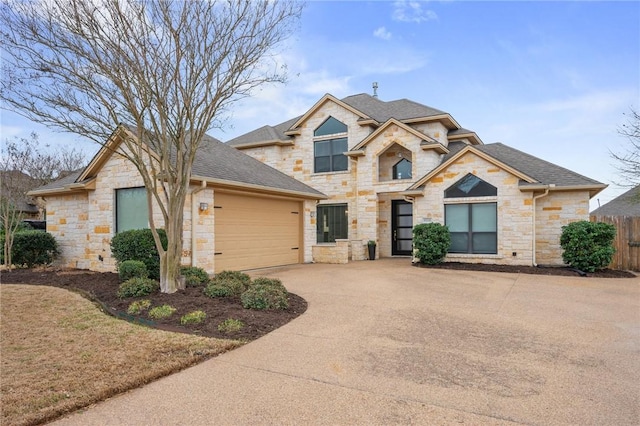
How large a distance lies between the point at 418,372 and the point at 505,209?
10288mm

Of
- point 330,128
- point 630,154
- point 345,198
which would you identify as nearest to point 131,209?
point 345,198

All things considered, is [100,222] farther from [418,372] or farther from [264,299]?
[418,372]

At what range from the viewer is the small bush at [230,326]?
569 cm

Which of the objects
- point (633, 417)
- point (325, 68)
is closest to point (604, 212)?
point (325, 68)

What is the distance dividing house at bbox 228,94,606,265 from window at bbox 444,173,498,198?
32 millimetres

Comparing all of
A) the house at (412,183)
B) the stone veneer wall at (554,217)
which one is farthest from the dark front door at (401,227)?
the stone veneer wall at (554,217)

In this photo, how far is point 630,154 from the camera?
13.0 meters

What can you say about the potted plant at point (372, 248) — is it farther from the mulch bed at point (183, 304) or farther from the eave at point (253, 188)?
the mulch bed at point (183, 304)

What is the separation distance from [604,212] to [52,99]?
28.8m

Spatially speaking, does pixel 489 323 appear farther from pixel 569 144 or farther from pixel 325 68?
pixel 569 144

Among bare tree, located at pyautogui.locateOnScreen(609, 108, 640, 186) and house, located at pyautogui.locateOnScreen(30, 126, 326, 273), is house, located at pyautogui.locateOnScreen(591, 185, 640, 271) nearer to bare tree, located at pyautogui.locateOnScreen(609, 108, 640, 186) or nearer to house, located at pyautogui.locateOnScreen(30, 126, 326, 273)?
bare tree, located at pyautogui.locateOnScreen(609, 108, 640, 186)

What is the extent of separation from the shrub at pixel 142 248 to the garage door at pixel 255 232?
85.4 inches

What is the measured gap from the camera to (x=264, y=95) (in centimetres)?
930

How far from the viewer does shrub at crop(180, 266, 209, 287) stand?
8.61 m
